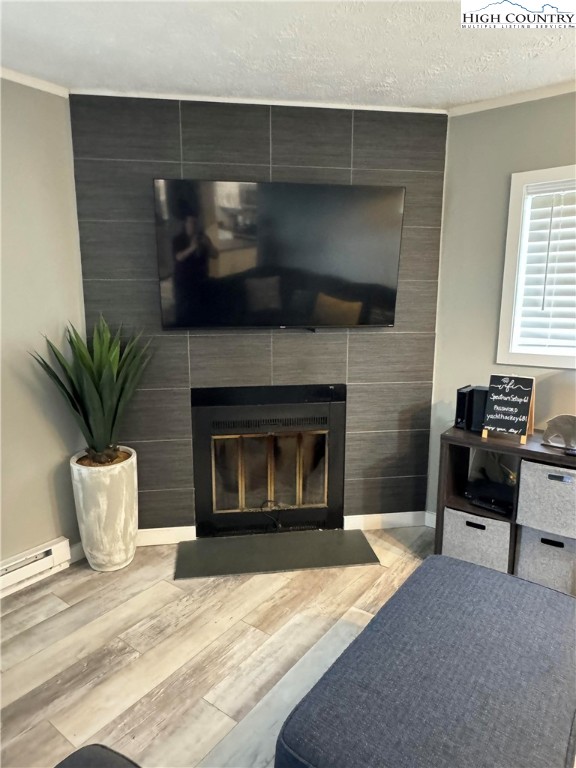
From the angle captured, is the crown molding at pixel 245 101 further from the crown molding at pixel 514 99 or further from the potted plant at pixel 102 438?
the potted plant at pixel 102 438

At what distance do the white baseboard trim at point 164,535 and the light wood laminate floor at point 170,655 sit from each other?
0.11m

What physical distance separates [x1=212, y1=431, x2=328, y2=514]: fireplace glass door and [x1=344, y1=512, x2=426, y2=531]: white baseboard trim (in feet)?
0.68

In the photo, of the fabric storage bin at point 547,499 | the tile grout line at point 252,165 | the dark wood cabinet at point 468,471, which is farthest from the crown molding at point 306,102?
the fabric storage bin at point 547,499

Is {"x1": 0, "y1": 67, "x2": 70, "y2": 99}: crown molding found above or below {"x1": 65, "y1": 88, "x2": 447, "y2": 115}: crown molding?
below

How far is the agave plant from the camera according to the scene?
2.29 meters

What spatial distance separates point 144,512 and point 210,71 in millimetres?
2293

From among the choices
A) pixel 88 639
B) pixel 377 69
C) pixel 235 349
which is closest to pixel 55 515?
pixel 88 639

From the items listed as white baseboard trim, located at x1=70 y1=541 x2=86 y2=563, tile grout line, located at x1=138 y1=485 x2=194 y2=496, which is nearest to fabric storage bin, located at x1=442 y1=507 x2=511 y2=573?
tile grout line, located at x1=138 y1=485 x2=194 y2=496

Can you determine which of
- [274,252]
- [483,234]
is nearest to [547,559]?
[483,234]

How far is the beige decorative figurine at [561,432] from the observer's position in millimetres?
2217

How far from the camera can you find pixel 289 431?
2.79 metres

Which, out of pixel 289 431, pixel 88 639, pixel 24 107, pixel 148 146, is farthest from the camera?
pixel 289 431

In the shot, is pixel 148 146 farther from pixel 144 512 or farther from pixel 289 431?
pixel 144 512

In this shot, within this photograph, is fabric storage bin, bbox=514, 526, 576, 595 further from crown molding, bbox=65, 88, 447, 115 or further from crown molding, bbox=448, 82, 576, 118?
crown molding, bbox=65, 88, 447, 115
